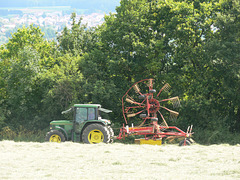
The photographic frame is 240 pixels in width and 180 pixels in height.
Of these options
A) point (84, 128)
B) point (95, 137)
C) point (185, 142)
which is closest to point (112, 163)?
point (95, 137)

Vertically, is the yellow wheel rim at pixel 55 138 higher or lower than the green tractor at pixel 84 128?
lower

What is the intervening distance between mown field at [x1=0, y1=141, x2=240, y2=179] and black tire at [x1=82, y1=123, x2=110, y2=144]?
184 centimetres

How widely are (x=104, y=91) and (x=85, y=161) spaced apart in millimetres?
9855

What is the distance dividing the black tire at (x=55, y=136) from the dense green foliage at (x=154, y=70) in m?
4.43

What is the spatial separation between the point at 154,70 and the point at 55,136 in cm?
776

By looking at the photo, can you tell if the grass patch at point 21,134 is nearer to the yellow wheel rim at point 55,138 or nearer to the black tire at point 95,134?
the yellow wheel rim at point 55,138

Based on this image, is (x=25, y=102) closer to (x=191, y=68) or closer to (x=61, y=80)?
(x=61, y=80)

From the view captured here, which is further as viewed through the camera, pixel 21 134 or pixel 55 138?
pixel 21 134

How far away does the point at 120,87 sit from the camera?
20297 millimetres

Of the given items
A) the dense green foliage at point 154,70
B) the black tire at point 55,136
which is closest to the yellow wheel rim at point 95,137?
the black tire at point 55,136

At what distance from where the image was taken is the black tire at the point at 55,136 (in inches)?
577

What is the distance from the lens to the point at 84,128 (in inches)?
570

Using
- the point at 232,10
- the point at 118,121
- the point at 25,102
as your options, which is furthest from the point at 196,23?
the point at 25,102

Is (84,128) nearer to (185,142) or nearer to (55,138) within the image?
(55,138)
